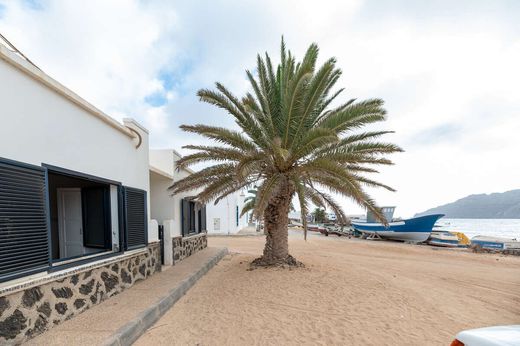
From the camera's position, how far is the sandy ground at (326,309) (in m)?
4.71

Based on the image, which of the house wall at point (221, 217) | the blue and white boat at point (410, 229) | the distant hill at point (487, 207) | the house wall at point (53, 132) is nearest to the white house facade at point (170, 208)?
the house wall at point (53, 132)

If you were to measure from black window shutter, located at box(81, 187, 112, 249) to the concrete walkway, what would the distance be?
4.42 ft

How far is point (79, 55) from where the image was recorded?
28.5 ft

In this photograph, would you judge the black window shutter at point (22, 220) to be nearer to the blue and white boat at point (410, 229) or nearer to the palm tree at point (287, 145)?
the palm tree at point (287, 145)

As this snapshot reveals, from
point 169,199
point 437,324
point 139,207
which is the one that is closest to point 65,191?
point 139,207

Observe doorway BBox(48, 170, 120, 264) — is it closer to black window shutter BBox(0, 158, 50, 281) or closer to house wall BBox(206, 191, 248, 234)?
black window shutter BBox(0, 158, 50, 281)

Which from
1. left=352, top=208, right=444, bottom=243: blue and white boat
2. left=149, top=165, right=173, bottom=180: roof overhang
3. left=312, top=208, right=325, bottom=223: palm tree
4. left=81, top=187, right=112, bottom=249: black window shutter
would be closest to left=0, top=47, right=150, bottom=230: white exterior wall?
left=81, top=187, right=112, bottom=249: black window shutter

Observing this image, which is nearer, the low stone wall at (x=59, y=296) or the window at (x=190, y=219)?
the low stone wall at (x=59, y=296)

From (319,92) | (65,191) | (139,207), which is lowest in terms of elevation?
(139,207)

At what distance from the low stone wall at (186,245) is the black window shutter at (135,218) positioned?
2409 millimetres

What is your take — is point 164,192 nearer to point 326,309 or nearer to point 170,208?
point 170,208

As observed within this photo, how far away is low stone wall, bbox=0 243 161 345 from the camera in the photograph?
12.6ft

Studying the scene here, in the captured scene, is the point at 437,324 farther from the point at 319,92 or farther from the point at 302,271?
the point at 319,92

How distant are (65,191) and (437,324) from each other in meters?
8.95
